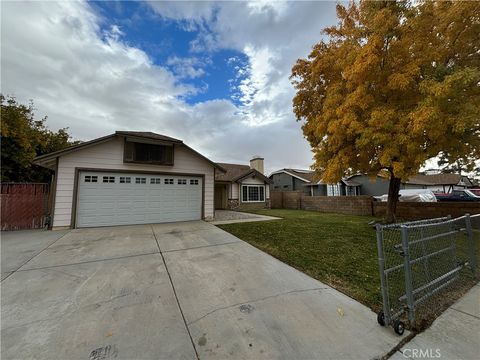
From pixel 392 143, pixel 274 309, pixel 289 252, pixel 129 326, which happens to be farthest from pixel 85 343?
pixel 392 143

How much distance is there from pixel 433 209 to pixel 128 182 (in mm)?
15238

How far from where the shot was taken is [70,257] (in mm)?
4777

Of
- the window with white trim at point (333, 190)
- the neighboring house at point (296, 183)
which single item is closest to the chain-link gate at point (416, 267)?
the neighboring house at point (296, 183)

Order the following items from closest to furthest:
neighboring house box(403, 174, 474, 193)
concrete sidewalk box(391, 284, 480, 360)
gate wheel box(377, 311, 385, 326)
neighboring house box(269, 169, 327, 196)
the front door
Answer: concrete sidewalk box(391, 284, 480, 360) → gate wheel box(377, 311, 385, 326) → the front door → neighboring house box(269, 169, 327, 196) → neighboring house box(403, 174, 474, 193)

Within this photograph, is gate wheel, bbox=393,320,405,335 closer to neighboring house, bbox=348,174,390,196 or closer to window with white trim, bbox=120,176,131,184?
window with white trim, bbox=120,176,131,184

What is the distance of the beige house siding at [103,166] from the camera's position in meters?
8.07

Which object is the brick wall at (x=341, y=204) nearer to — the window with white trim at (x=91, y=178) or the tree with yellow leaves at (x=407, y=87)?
the tree with yellow leaves at (x=407, y=87)

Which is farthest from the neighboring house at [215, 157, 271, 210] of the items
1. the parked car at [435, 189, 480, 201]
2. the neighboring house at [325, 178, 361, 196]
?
the parked car at [435, 189, 480, 201]

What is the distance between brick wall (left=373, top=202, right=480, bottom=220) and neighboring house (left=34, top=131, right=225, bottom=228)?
10883 mm

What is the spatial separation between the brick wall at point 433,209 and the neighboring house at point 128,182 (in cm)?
1088

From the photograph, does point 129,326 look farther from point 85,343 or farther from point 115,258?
point 115,258

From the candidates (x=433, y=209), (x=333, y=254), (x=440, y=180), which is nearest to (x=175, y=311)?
(x=333, y=254)

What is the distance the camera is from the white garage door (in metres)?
8.52

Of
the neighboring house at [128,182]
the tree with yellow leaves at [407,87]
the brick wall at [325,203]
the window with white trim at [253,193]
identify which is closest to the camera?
the tree with yellow leaves at [407,87]
